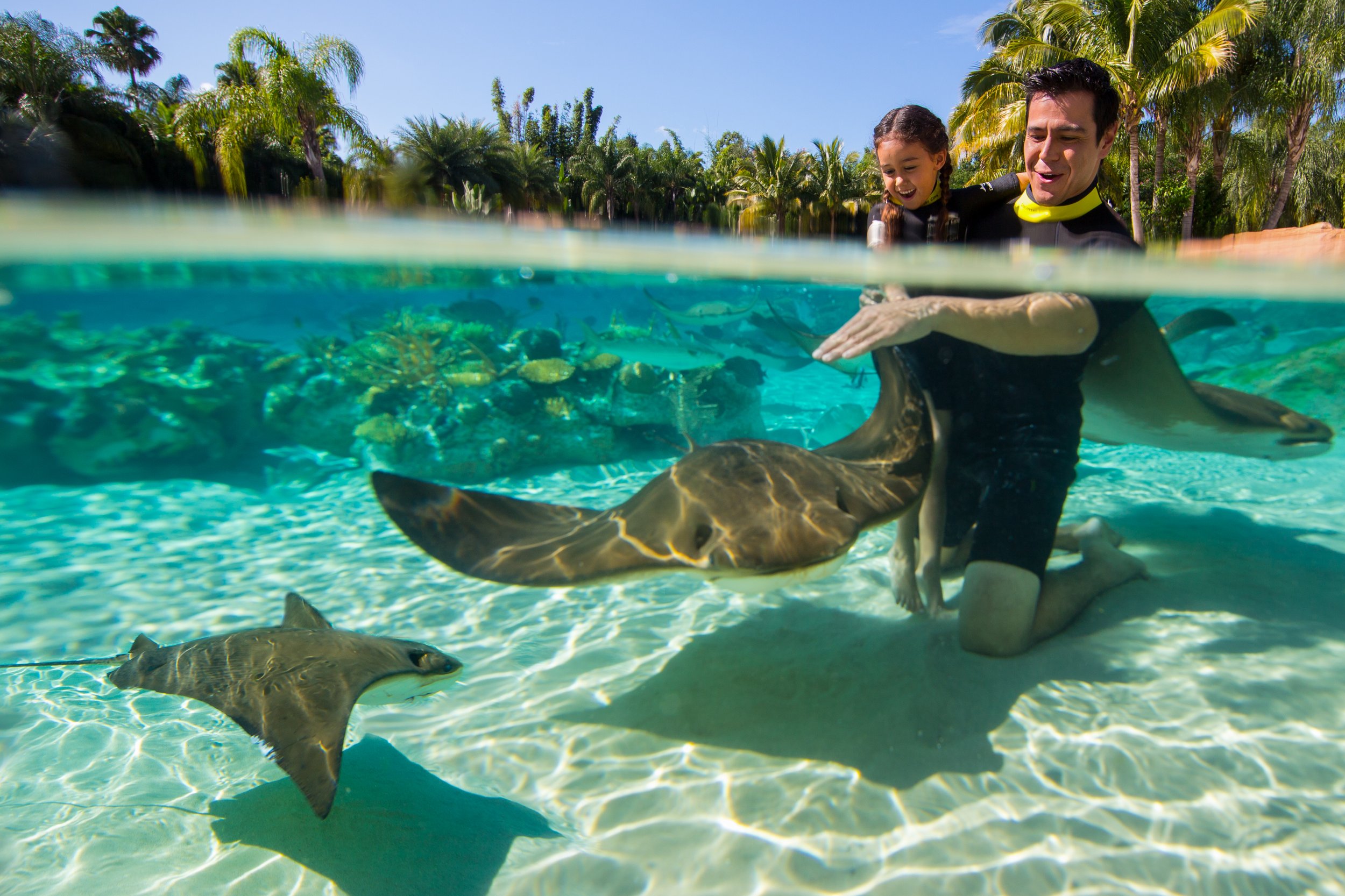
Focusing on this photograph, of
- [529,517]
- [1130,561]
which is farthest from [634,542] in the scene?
[1130,561]

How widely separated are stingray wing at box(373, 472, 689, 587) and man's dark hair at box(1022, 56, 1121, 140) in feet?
9.39

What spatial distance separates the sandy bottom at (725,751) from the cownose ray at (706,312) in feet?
15.9

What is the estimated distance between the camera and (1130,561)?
4.89 m

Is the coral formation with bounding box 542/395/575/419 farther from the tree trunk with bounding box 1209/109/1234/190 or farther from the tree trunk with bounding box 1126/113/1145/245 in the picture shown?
the tree trunk with bounding box 1209/109/1234/190

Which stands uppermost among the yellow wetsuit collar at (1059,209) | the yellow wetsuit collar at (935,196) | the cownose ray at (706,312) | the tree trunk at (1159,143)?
the tree trunk at (1159,143)

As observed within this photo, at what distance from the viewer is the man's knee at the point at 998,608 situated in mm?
3963

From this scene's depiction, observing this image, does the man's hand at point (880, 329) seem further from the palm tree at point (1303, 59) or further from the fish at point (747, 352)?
the palm tree at point (1303, 59)

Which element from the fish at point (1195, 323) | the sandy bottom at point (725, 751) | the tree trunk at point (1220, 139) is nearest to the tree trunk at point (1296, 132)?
the tree trunk at point (1220, 139)

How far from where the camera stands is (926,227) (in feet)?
13.1

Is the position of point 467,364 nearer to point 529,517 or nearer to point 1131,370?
point 529,517

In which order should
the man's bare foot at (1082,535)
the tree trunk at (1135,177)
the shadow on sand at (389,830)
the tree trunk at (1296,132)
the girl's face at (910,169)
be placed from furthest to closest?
the tree trunk at (1296,132) → the tree trunk at (1135,177) → the man's bare foot at (1082,535) → the girl's face at (910,169) → the shadow on sand at (389,830)

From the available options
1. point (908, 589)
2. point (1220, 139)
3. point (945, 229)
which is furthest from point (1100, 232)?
point (1220, 139)

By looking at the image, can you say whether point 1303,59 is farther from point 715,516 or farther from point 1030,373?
point 715,516

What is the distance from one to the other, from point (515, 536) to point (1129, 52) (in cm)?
2872
